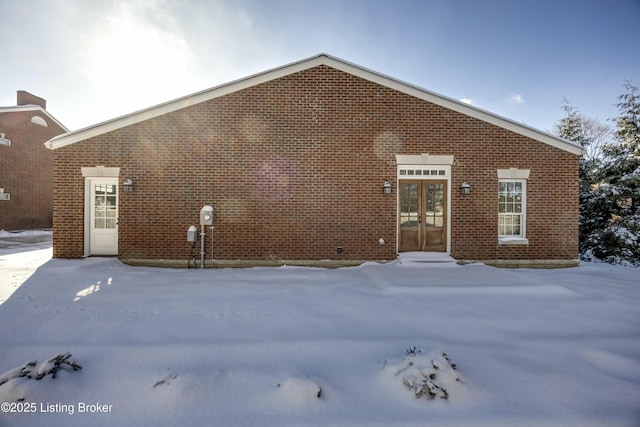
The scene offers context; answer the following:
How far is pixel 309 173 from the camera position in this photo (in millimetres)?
7625

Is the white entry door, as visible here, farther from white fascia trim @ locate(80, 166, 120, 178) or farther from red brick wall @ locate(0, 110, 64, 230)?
red brick wall @ locate(0, 110, 64, 230)

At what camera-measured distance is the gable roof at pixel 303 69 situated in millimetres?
7434

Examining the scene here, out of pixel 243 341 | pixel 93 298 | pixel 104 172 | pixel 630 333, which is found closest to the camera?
pixel 243 341

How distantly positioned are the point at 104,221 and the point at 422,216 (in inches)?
353

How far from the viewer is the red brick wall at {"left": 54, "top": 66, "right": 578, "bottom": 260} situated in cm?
751

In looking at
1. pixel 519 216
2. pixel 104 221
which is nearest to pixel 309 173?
pixel 104 221

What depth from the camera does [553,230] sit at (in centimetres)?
790

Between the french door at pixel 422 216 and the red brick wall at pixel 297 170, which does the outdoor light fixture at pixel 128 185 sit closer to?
the red brick wall at pixel 297 170

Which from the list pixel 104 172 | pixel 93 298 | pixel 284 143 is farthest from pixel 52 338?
pixel 284 143

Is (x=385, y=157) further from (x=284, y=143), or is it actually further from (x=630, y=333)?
(x=630, y=333)

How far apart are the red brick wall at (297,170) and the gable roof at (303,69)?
0.16 m

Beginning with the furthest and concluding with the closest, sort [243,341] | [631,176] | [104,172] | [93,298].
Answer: [631,176] < [104,172] < [93,298] < [243,341]

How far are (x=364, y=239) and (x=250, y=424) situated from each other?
19.0 ft

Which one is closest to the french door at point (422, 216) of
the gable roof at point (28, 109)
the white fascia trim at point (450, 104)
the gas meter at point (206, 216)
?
the white fascia trim at point (450, 104)
